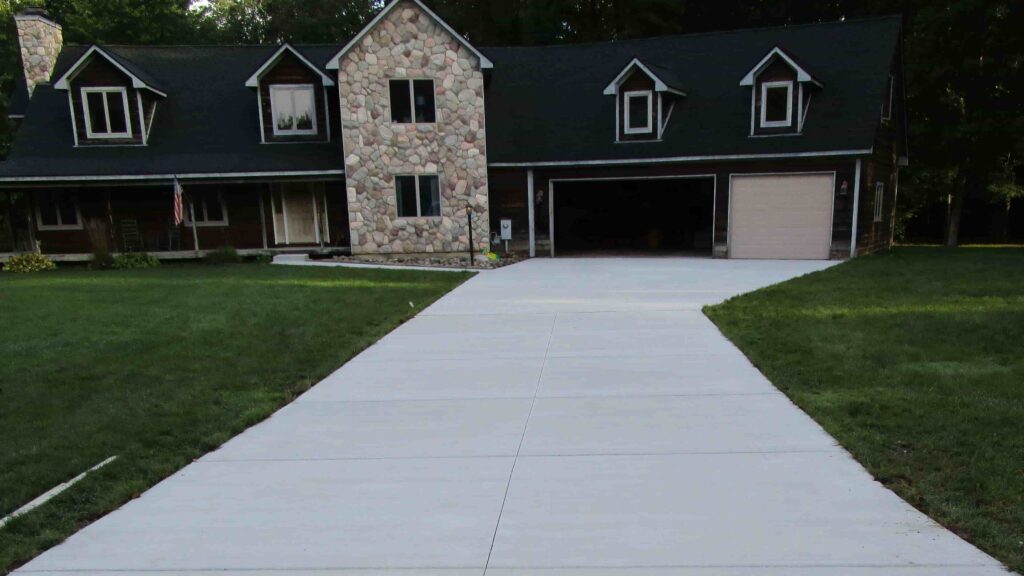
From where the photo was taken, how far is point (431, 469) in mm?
4145

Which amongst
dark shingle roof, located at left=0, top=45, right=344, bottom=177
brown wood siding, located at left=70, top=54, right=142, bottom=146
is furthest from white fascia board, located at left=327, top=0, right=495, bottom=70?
brown wood siding, located at left=70, top=54, right=142, bottom=146

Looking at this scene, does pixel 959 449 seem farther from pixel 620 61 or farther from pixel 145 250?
pixel 145 250

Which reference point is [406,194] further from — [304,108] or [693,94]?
[693,94]

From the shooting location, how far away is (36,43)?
824 inches

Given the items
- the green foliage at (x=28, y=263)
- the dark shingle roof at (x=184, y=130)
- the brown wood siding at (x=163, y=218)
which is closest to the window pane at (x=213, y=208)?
the brown wood siding at (x=163, y=218)

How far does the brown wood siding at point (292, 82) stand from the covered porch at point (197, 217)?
1.36m

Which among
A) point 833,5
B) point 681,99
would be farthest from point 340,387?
point 833,5

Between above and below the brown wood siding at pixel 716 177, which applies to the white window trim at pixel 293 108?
above

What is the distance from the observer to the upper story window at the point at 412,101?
18.5 m

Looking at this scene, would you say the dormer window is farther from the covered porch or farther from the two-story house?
the covered porch

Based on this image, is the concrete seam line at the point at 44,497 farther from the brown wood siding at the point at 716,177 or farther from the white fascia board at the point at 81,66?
the white fascia board at the point at 81,66

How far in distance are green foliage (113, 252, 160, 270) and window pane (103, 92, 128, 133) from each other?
12.5ft

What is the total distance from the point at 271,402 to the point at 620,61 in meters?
18.0

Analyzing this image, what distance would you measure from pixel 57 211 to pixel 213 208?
4.41 meters
